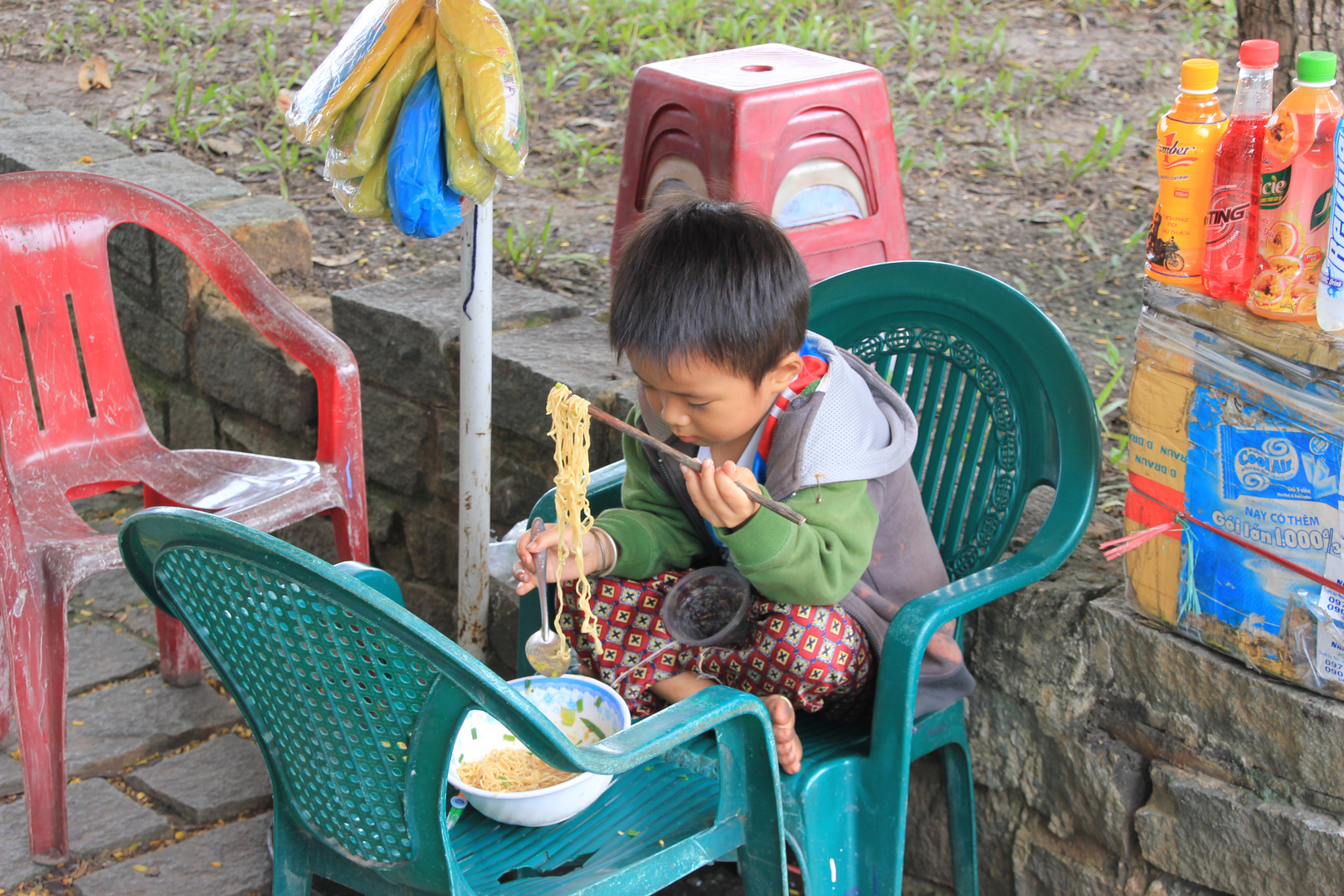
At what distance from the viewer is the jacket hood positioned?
78.0 inches

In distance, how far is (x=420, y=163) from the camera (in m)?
2.19

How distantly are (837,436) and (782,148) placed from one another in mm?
1097

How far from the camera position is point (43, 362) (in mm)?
2912

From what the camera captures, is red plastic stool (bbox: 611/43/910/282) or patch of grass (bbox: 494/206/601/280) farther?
patch of grass (bbox: 494/206/601/280)

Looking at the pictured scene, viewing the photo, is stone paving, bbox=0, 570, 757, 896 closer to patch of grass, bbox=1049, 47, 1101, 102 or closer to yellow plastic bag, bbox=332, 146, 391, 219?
yellow plastic bag, bbox=332, 146, 391, 219

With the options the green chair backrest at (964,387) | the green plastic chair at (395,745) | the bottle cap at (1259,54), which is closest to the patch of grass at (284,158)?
the green chair backrest at (964,387)

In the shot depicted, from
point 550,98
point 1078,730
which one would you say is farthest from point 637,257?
point 550,98

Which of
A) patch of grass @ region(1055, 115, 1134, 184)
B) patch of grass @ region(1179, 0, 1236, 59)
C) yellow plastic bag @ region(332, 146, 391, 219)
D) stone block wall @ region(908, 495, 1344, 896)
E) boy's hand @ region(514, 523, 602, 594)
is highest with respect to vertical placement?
patch of grass @ region(1179, 0, 1236, 59)

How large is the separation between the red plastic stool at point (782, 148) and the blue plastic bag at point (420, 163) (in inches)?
31.2

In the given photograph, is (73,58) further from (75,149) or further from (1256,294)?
(1256,294)

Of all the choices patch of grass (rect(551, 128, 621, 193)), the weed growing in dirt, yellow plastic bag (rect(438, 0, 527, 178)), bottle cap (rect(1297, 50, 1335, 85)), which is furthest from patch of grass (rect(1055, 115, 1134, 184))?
yellow plastic bag (rect(438, 0, 527, 178))

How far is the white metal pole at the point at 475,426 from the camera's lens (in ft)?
8.35

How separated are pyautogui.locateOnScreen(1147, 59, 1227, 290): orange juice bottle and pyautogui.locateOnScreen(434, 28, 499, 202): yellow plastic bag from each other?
3.68 feet

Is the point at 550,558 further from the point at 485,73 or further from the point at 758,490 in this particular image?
the point at 485,73
